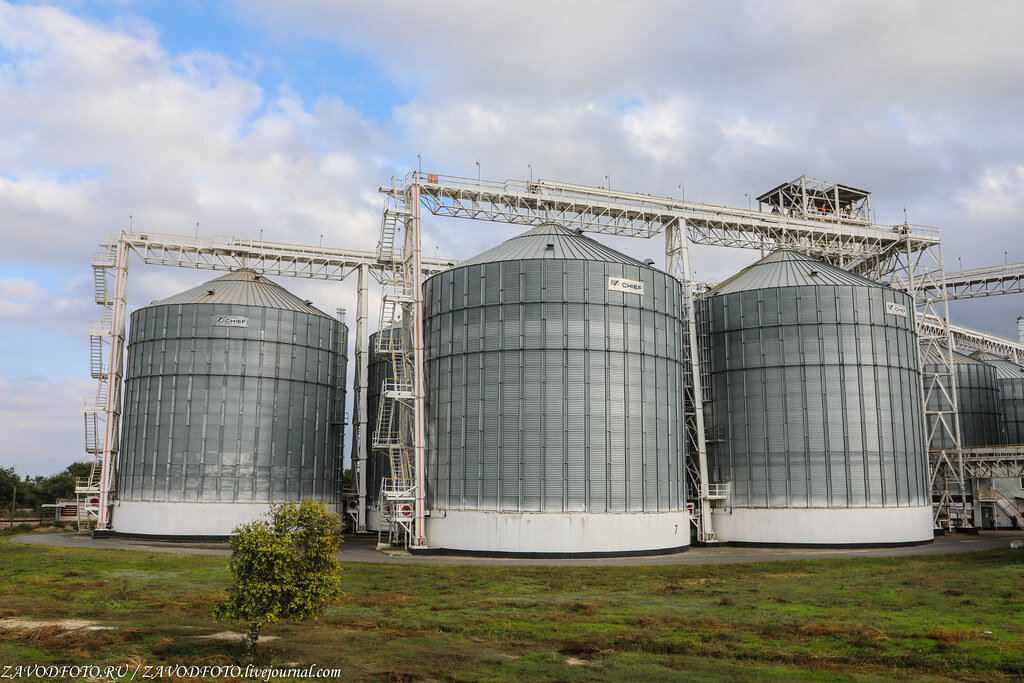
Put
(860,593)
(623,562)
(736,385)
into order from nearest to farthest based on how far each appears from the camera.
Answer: (860,593), (623,562), (736,385)

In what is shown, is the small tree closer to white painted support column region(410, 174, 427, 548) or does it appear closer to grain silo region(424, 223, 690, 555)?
grain silo region(424, 223, 690, 555)

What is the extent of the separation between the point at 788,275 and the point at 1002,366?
170ft

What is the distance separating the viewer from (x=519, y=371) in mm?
47188

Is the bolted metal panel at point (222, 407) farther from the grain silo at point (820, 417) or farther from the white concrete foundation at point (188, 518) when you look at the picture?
the grain silo at point (820, 417)

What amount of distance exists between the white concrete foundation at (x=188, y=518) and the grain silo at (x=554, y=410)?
17639 millimetres

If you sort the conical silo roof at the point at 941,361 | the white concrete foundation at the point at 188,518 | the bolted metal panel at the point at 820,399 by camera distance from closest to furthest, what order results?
Result: the bolted metal panel at the point at 820,399, the white concrete foundation at the point at 188,518, the conical silo roof at the point at 941,361

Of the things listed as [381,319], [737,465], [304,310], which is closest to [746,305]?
[737,465]

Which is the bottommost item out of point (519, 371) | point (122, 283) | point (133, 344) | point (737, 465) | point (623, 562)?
point (623, 562)

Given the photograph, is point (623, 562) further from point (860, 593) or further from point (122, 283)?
point (122, 283)

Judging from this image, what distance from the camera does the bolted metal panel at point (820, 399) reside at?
174ft

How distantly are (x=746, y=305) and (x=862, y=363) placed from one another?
8.93 m

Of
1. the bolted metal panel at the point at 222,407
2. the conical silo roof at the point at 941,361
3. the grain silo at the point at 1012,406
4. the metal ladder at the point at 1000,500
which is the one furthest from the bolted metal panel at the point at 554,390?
the grain silo at the point at 1012,406

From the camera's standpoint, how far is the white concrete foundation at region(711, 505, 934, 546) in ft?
171

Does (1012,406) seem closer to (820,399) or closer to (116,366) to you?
(820,399)
